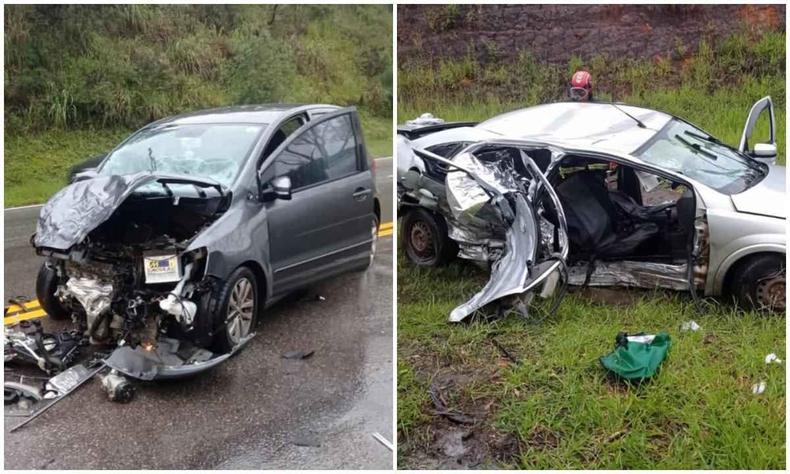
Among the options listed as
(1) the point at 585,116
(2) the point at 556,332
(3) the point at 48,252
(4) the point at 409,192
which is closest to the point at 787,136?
(1) the point at 585,116

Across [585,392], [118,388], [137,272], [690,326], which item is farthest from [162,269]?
[690,326]

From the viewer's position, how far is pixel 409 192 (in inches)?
155

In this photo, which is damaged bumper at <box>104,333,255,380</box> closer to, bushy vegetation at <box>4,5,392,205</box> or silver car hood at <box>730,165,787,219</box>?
bushy vegetation at <box>4,5,392,205</box>

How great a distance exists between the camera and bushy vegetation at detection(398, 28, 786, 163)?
3725mm

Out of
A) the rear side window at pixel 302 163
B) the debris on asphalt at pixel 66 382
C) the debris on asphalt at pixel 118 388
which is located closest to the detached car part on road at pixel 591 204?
the rear side window at pixel 302 163

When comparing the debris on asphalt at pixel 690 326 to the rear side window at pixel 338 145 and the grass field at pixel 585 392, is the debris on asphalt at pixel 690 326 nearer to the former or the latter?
the grass field at pixel 585 392

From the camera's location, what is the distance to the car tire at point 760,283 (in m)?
3.44

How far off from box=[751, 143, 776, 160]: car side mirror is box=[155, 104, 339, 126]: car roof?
7.47 feet

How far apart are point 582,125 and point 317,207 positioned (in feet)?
4.82

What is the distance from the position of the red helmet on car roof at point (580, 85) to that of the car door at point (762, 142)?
841 millimetres

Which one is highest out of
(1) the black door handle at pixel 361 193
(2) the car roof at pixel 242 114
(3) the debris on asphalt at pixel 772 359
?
(2) the car roof at pixel 242 114

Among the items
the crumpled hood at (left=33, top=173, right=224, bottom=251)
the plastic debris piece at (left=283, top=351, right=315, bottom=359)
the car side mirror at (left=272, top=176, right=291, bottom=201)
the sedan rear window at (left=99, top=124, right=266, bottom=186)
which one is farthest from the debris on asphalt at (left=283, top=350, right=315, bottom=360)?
the crumpled hood at (left=33, top=173, right=224, bottom=251)

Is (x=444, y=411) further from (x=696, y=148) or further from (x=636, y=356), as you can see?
(x=696, y=148)

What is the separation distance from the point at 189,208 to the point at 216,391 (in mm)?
904
